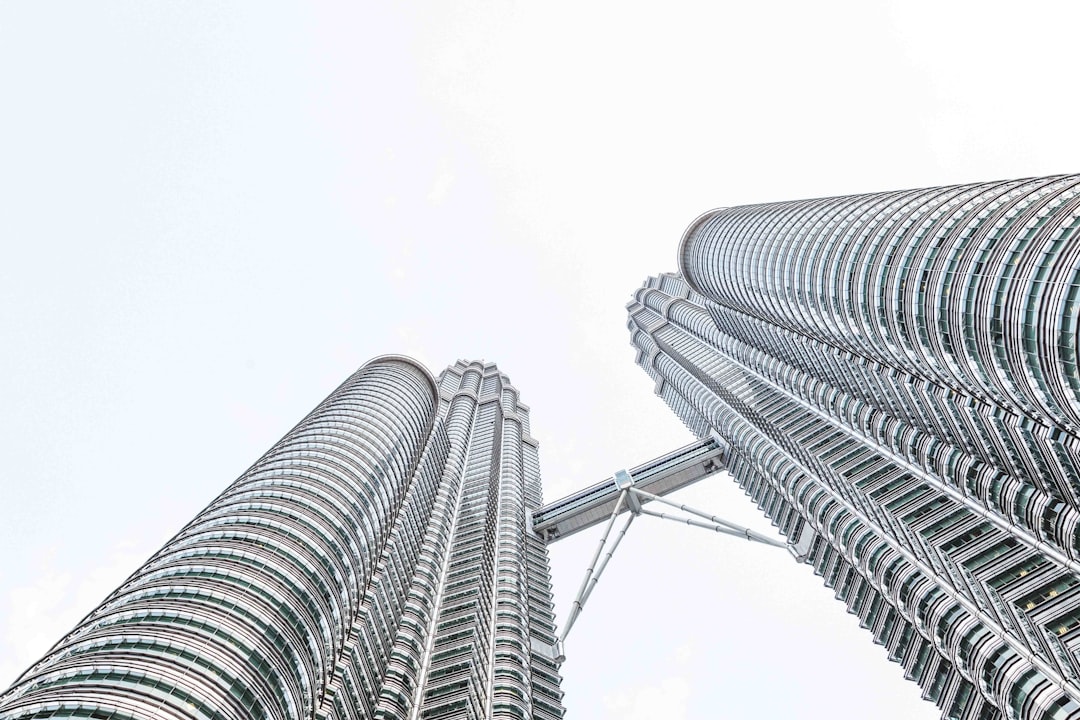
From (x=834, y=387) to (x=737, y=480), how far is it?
29.3 metres

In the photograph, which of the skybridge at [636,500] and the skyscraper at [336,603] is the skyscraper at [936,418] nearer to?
the skybridge at [636,500]

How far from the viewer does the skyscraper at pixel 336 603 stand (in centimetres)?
3878

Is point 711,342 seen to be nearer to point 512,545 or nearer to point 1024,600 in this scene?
point 512,545

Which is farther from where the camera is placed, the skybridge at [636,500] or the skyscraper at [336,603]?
the skybridge at [636,500]

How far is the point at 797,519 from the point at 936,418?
98.5ft

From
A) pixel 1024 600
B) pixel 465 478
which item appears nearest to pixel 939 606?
pixel 1024 600

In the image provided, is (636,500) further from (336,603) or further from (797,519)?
(336,603)

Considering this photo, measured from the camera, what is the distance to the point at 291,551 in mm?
50438

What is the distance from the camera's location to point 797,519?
10812 cm

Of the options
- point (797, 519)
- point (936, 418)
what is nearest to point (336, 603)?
point (936, 418)

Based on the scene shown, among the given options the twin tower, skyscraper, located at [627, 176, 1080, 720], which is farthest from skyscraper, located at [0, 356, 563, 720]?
skyscraper, located at [627, 176, 1080, 720]

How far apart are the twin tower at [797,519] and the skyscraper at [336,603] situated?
0.68 ft

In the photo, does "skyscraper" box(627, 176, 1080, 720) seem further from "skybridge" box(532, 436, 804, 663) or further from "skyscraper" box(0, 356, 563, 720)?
"skyscraper" box(0, 356, 563, 720)

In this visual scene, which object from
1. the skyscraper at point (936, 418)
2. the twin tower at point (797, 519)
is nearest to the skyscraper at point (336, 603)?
the twin tower at point (797, 519)
